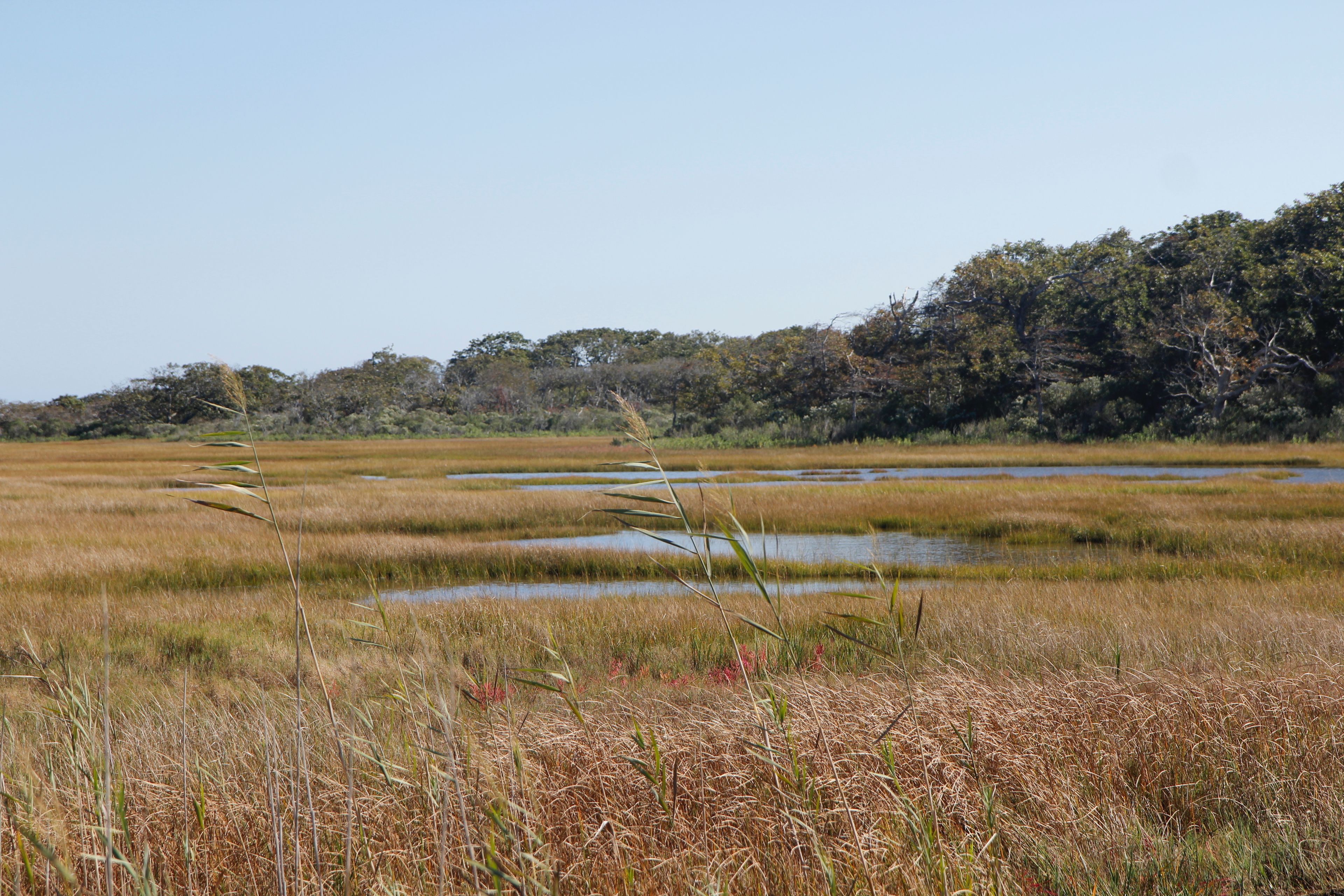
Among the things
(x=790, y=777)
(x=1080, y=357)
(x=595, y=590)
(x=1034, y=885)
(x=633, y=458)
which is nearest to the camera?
(x=790, y=777)

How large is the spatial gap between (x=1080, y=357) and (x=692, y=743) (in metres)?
47.8

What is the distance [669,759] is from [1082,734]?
2.52 meters

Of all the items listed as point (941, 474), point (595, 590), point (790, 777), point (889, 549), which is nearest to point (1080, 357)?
point (941, 474)

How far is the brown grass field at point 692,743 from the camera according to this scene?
3520mm

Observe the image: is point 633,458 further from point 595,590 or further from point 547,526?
point 595,590

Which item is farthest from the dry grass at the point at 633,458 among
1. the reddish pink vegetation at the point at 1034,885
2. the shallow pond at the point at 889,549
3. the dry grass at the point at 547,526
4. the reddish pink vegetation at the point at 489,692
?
the reddish pink vegetation at the point at 1034,885

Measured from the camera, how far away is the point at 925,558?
16.8 metres

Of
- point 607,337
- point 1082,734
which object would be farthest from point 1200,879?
point 607,337

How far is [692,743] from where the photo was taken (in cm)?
491

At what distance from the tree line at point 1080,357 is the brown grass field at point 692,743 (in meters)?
18.6

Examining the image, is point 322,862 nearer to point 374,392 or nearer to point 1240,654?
point 1240,654

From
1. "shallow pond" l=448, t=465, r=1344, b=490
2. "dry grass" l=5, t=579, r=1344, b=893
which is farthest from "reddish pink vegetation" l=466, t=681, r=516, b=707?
"shallow pond" l=448, t=465, r=1344, b=490

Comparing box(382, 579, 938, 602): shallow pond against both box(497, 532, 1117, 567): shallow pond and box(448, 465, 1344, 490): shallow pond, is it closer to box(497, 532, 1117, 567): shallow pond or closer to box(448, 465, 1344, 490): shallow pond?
box(497, 532, 1117, 567): shallow pond

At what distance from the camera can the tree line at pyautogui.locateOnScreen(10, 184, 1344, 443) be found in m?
39.7
